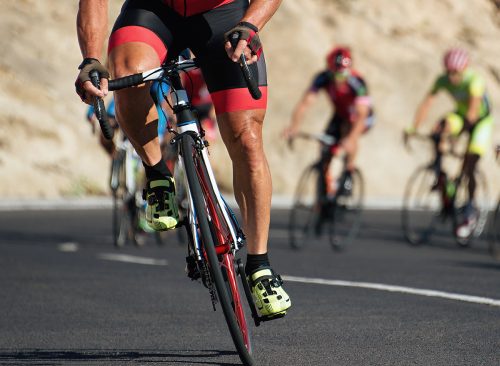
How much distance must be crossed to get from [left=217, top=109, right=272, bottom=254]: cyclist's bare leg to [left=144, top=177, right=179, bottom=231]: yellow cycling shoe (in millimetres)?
296

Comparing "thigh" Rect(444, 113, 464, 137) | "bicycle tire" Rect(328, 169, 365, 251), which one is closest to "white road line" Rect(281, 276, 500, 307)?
"bicycle tire" Rect(328, 169, 365, 251)

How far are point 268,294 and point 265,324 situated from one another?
1.36m

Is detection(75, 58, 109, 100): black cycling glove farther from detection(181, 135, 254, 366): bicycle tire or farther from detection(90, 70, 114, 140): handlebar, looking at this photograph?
detection(181, 135, 254, 366): bicycle tire

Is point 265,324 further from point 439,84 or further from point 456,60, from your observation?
point 439,84

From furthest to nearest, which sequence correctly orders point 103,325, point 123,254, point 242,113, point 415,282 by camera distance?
point 123,254 → point 415,282 → point 103,325 → point 242,113

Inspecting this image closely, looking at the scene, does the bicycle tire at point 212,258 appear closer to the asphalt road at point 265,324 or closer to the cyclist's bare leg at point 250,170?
the cyclist's bare leg at point 250,170

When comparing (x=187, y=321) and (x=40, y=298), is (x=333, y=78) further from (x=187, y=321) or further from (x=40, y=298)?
(x=187, y=321)

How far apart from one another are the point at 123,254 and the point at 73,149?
14.5 meters

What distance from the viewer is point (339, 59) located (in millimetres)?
15086

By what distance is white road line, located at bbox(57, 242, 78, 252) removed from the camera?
13.9 m

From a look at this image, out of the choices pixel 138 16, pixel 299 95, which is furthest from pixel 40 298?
pixel 299 95

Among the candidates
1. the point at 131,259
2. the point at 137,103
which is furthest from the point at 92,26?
the point at 131,259

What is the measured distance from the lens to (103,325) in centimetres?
768

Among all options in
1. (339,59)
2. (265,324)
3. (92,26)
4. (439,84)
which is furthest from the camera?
(439,84)
